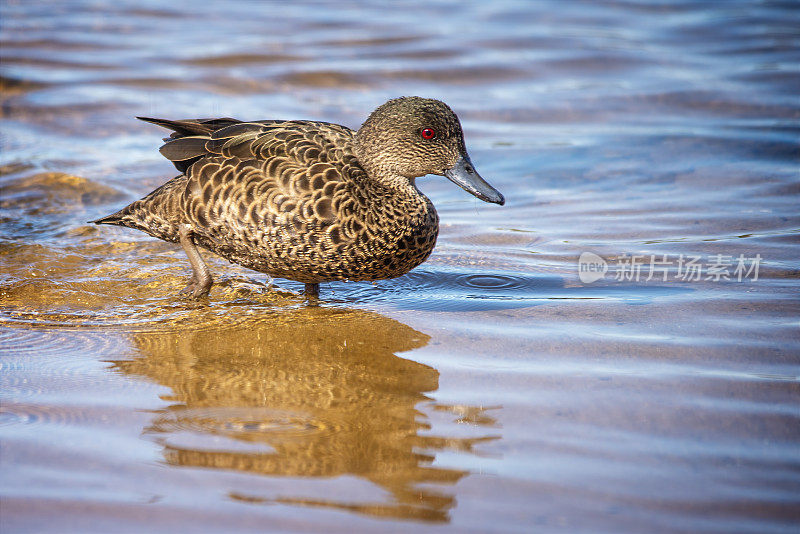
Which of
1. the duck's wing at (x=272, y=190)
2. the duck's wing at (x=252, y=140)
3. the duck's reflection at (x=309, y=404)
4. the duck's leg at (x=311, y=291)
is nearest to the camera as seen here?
the duck's reflection at (x=309, y=404)

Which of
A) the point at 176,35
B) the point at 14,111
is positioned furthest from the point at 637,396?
the point at 176,35

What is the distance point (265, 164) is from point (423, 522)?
8.34 ft

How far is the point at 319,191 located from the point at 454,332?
3.52ft

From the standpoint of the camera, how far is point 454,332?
484cm

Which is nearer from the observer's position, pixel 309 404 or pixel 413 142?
pixel 309 404

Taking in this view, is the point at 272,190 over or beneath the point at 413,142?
beneath

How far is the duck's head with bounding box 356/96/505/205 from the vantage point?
5020mm

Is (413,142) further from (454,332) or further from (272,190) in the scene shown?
(454,332)

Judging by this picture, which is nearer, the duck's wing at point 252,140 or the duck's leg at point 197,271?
the duck's wing at point 252,140

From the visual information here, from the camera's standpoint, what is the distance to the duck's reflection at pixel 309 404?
3357 millimetres

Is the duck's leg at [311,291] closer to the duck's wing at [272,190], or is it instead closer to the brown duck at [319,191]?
the brown duck at [319,191]

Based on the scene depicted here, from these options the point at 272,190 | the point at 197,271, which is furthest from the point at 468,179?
the point at 197,271

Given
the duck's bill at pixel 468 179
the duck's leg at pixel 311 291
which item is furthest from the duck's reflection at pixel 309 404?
the duck's bill at pixel 468 179

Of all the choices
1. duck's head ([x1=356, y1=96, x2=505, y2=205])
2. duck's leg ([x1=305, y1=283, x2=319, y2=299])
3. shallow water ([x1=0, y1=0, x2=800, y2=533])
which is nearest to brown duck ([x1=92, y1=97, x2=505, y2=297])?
duck's head ([x1=356, y1=96, x2=505, y2=205])
